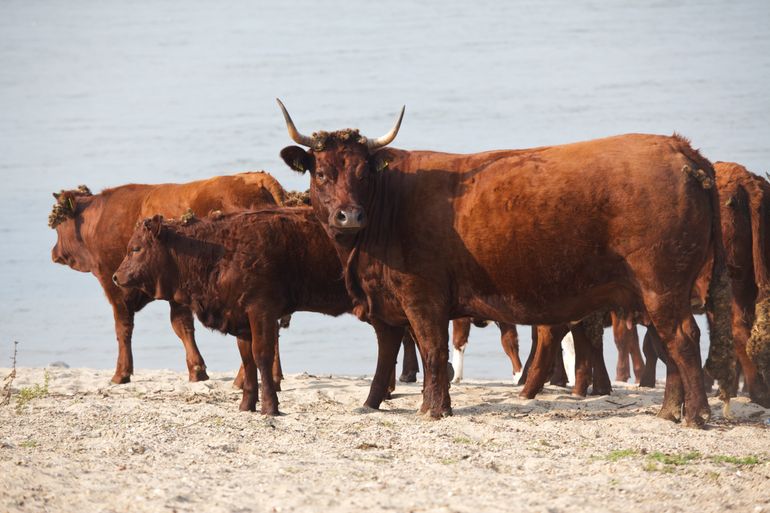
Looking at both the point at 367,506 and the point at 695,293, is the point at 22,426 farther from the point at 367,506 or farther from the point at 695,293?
the point at 695,293

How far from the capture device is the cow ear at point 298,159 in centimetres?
1241

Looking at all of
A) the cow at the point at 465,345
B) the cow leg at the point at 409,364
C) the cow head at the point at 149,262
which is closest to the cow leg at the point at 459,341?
the cow at the point at 465,345

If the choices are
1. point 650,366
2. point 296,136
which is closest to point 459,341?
point 650,366

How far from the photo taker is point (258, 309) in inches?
489

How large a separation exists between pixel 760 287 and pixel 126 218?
25.4 feet

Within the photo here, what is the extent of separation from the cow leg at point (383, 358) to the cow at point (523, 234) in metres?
0.44

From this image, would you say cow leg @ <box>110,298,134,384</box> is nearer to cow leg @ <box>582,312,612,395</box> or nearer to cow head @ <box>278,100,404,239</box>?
cow head @ <box>278,100,404,239</box>

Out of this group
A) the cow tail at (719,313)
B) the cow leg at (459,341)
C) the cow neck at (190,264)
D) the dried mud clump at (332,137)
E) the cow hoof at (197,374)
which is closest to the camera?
the cow tail at (719,313)

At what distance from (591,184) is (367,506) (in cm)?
402

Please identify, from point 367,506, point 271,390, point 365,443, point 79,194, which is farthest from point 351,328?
point 367,506

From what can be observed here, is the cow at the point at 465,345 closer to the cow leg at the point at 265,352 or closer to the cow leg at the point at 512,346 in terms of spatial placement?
the cow leg at the point at 512,346

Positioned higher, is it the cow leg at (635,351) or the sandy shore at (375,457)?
the cow leg at (635,351)

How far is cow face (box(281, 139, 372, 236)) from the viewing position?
1191cm

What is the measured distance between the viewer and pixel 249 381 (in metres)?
12.7
